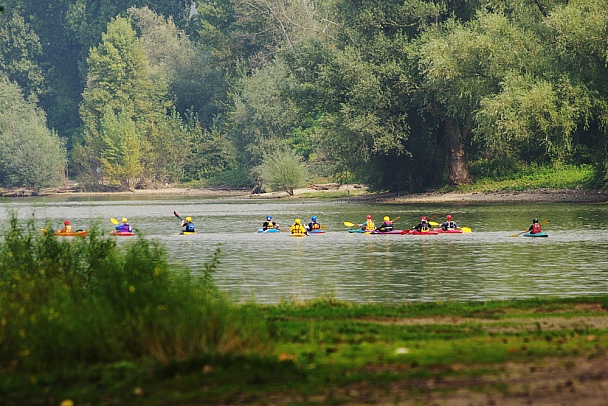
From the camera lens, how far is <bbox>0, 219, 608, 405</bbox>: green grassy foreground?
11.2m

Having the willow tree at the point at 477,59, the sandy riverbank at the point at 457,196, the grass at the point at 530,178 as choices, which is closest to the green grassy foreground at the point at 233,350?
the willow tree at the point at 477,59

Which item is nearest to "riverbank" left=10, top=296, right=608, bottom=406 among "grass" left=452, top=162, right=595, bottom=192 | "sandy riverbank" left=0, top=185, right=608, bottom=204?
"sandy riverbank" left=0, top=185, right=608, bottom=204

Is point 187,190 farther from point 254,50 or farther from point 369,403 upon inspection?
point 369,403

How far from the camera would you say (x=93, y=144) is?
378 feet

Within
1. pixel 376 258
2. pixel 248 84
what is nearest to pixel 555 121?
pixel 376 258

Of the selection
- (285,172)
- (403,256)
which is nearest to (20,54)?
(285,172)

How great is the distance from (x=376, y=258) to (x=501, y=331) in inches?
794

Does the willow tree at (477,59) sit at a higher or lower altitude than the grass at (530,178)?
higher

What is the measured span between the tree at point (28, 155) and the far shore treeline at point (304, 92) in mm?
174

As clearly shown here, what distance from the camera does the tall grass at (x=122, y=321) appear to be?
12656 mm

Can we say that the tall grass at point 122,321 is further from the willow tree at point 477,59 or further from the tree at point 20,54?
the tree at point 20,54

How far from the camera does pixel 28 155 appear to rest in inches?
4417

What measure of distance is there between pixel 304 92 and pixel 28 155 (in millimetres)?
47494

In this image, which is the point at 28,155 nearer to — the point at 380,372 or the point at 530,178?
the point at 530,178
